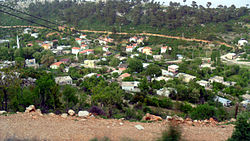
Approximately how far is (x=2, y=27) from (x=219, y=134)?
94.3 ft

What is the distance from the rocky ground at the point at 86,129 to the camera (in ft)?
10.3

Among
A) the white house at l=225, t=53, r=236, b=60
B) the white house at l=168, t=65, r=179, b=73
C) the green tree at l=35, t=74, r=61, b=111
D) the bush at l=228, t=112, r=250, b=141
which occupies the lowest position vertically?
the white house at l=168, t=65, r=179, b=73

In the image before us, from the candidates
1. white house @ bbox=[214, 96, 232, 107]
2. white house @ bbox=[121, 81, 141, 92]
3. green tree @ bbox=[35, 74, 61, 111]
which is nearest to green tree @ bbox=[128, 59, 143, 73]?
white house @ bbox=[121, 81, 141, 92]

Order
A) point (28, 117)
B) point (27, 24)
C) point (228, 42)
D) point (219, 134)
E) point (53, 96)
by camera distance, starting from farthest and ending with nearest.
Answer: point (27, 24), point (228, 42), point (53, 96), point (28, 117), point (219, 134)

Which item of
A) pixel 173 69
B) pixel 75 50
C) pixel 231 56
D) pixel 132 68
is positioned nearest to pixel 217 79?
pixel 173 69

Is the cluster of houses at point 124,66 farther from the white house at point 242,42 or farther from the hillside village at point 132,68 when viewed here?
the white house at point 242,42

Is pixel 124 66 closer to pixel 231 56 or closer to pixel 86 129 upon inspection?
pixel 231 56

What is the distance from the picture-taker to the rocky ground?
313 cm

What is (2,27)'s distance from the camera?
2653 cm

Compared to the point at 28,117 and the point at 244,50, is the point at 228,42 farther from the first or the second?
the point at 28,117

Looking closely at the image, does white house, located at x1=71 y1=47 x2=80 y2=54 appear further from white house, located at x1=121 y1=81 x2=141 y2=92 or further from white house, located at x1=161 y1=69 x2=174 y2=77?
white house, located at x1=121 y1=81 x2=141 y2=92

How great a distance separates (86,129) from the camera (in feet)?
11.0

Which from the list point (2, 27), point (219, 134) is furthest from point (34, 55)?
point (219, 134)

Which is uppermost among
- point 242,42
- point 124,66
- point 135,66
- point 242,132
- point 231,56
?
point 242,42
